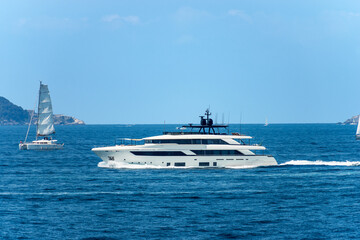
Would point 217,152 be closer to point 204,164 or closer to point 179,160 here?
point 204,164

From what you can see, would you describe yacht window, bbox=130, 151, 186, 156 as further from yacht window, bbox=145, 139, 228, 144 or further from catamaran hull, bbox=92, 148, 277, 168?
yacht window, bbox=145, 139, 228, 144

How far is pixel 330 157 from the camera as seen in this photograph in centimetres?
8150

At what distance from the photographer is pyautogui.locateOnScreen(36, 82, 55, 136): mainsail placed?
105 metres

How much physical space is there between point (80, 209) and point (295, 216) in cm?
1573

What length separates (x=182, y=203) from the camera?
4128 centimetres

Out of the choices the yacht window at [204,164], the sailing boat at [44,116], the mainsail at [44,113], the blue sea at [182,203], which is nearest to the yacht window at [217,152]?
the yacht window at [204,164]

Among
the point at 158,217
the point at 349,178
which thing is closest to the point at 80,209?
the point at 158,217

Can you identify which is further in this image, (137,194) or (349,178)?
(349,178)

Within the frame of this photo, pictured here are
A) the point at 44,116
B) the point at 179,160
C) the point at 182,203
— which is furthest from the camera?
the point at 44,116

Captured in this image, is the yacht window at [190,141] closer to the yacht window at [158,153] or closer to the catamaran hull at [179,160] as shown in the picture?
the yacht window at [158,153]

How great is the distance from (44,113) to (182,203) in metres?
70.5

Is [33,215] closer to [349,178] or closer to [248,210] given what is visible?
[248,210]

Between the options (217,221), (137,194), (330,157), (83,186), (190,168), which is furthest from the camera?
(330,157)

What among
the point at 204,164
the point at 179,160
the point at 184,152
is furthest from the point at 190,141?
the point at 204,164
